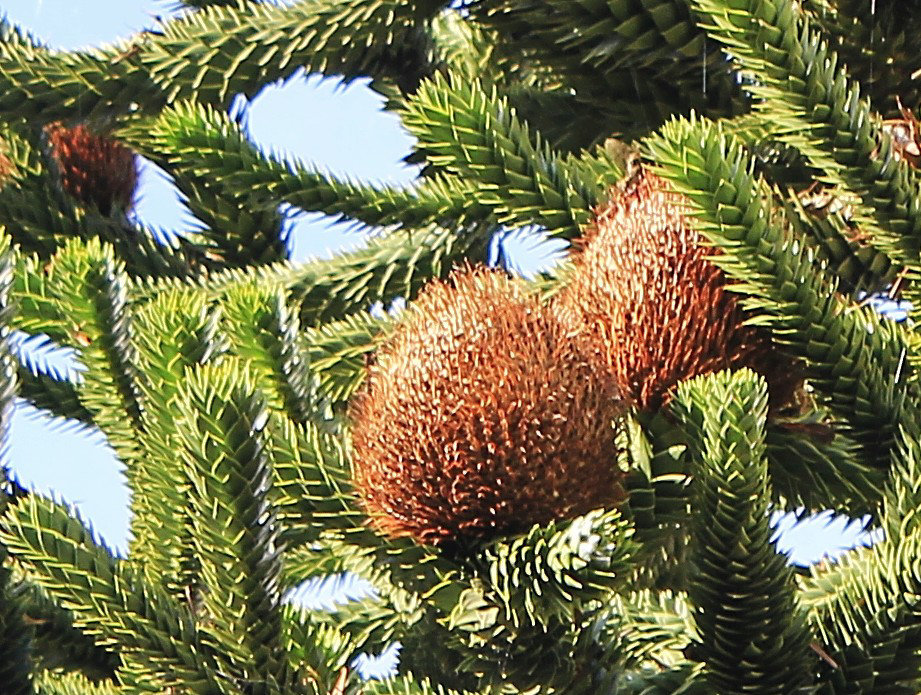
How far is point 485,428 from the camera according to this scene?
48.0 inches

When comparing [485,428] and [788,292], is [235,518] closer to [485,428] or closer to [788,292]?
[485,428]

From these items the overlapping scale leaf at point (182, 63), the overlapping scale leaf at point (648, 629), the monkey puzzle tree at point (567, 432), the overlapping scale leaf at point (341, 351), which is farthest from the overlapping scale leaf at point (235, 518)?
the overlapping scale leaf at point (182, 63)

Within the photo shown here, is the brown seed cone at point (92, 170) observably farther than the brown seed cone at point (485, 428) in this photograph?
Yes

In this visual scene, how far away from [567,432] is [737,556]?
20 cm

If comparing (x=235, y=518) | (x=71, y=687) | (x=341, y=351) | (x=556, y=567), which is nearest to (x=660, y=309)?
(x=556, y=567)

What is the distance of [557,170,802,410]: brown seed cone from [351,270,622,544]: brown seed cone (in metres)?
0.13

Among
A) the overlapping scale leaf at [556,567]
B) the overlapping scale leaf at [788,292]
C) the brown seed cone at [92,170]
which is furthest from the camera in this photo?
the brown seed cone at [92,170]

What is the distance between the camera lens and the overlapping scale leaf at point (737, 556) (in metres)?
1.25

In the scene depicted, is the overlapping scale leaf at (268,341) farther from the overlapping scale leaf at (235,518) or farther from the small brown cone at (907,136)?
the small brown cone at (907,136)

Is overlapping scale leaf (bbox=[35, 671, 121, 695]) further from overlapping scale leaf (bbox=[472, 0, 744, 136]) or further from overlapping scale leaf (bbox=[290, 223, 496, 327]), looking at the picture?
overlapping scale leaf (bbox=[472, 0, 744, 136])

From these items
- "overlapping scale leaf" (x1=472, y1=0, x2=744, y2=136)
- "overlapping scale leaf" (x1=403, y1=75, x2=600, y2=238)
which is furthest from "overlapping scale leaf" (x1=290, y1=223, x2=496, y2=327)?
"overlapping scale leaf" (x1=403, y1=75, x2=600, y2=238)

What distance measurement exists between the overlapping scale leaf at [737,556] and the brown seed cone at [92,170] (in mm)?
2319

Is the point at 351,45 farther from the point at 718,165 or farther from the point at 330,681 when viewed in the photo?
the point at 330,681

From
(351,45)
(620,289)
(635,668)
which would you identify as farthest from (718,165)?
(351,45)
